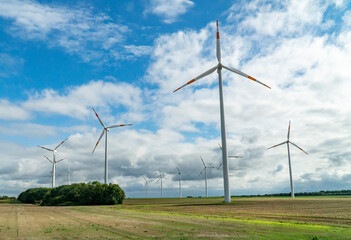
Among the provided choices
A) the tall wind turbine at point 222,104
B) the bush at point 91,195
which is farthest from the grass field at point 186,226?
the bush at point 91,195

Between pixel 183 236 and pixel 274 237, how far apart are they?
6635 millimetres

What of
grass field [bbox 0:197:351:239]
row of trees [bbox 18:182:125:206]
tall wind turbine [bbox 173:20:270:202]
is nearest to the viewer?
grass field [bbox 0:197:351:239]

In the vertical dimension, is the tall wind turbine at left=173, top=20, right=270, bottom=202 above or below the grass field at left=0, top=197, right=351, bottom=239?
above

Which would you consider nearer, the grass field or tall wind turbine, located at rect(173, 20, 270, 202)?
the grass field

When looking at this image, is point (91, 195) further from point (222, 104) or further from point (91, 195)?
point (222, 104)

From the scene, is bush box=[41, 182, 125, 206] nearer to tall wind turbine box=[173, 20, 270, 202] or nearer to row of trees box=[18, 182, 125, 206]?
row of trees box=[18, 182, 125, 206]

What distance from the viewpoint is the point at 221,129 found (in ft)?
266

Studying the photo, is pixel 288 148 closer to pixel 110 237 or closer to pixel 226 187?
pixel 226 187

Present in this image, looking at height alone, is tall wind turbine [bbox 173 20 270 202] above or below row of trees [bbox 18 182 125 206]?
above

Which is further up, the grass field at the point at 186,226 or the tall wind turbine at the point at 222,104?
the tall wind turbine at the point at 222,104

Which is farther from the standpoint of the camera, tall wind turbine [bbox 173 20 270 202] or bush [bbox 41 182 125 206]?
bush [bbox 41 182 125 206]

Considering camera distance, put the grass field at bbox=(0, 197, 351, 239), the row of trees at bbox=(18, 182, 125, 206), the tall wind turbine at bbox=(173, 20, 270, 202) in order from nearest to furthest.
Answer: the grass field at bbox=(0, 197, 351, 239) → the tall wind turbine at bbox=(173, 20, 270, 202) → the row of trees at bbox=(18, 182, 125, 206)

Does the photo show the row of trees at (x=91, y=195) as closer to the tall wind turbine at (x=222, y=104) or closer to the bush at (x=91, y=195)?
the bush at (x=91, y=195)

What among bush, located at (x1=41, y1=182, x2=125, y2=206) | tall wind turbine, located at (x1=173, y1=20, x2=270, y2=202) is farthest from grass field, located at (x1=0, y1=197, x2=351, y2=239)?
bush, located at (x1=41, y1=182, x2=125, y2=206)
